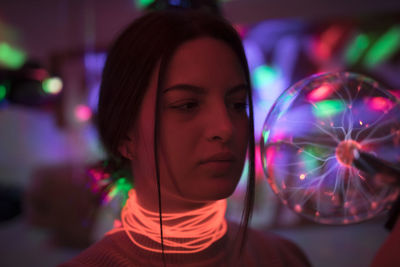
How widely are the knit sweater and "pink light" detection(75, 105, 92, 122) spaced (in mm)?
1266

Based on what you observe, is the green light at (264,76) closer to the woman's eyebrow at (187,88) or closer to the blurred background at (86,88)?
the blurred background at (86,88)

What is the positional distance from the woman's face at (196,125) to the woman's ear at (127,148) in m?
0.09

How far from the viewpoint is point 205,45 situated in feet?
2.56

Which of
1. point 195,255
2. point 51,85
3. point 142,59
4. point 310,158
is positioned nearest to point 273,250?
point 195,255

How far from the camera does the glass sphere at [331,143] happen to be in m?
0.71

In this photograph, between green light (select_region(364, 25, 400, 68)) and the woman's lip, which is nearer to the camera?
the woman's lip

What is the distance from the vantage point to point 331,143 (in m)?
0.73

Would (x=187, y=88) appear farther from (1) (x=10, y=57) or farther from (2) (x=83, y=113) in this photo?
(2) (x=83, y=113)

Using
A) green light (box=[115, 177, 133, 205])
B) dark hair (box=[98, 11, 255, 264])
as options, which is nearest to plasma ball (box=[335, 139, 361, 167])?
dark hair (box=[98, 11, 255, 264])

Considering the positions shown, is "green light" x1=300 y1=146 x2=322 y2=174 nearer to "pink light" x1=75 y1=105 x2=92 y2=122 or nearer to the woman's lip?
the woman's lip

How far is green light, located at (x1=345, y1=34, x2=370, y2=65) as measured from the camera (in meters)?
1.99

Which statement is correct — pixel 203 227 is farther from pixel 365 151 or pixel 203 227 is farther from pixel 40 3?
pixel 40 3

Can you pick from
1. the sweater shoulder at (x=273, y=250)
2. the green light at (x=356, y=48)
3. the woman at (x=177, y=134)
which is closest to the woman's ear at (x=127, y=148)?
the woman at (x=177, y=134)

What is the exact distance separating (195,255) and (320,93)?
0.59 meters
